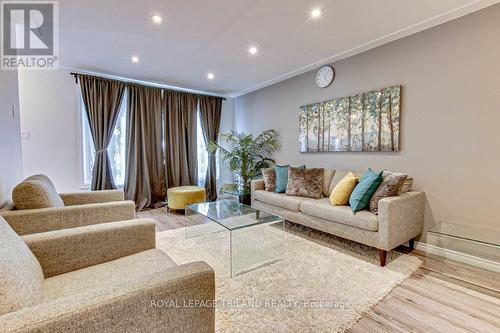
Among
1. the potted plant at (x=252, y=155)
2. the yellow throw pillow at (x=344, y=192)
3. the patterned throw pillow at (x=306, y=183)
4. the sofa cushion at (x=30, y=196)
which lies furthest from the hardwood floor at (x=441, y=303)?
the potted plant at (x=252, y=155)

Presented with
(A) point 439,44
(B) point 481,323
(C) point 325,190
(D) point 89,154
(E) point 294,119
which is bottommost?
(B) point 481,323

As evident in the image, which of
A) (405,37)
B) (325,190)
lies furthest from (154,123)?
(405,37)

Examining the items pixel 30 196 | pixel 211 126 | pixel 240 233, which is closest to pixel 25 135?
pixel 30 196

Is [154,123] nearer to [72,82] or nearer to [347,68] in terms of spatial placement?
[72,82]

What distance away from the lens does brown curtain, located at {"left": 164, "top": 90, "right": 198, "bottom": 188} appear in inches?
184

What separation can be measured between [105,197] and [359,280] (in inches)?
103

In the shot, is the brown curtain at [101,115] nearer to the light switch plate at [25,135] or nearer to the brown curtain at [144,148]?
the brown curtain at [144,148]

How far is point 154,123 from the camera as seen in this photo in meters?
4.53

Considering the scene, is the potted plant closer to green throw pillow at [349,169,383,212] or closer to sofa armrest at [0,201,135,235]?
green throw pillow at [349,169,383,212]

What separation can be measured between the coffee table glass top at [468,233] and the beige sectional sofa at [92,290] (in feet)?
7.53

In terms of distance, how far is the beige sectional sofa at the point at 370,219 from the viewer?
2.22 meters

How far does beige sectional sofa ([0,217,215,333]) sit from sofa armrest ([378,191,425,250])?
1873 millimetres

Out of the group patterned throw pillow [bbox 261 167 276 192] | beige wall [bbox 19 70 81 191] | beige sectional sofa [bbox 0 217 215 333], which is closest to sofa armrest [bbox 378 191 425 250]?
patterned throw pillow [bbox 261 167 276 192]

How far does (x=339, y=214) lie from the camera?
256 centimetres
